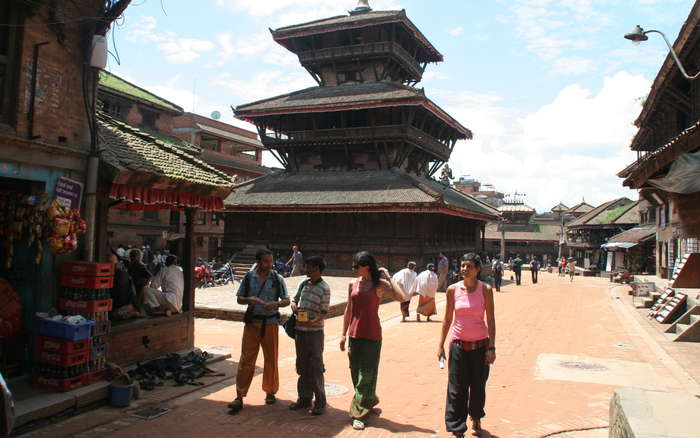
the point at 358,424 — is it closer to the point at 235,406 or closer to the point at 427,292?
the point at 235,406

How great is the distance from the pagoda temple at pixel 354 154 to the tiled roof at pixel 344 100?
7 cm

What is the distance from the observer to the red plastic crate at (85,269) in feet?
23.5

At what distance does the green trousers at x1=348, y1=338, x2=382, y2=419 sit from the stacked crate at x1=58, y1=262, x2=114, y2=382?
3.50 m

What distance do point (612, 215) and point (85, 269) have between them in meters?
57.0

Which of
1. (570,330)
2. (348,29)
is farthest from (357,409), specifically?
(348,29)

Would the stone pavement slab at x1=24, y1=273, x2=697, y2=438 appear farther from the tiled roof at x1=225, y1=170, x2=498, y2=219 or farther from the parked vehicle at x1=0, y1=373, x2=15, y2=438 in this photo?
the tiled roof at x1=225, y1=170, x2=498, y2=219

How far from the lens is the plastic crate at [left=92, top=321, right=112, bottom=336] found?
7.22 m

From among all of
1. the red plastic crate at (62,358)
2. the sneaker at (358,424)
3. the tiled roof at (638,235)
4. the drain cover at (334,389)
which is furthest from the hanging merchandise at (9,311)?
the tiled roof at (638,235)

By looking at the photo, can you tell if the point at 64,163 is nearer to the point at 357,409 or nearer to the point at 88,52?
the point at 88,52

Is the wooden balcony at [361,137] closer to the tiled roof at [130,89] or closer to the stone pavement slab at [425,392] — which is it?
the tiled roof at [130,89]

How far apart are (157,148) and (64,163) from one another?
268 centimetres

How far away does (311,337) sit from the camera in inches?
273

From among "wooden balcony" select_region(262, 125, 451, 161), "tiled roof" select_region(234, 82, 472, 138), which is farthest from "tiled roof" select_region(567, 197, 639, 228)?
"wooden balcony" select_region(262, 125, 451, 161)

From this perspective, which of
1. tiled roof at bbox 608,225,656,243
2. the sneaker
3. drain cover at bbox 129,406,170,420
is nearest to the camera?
the sneaker
